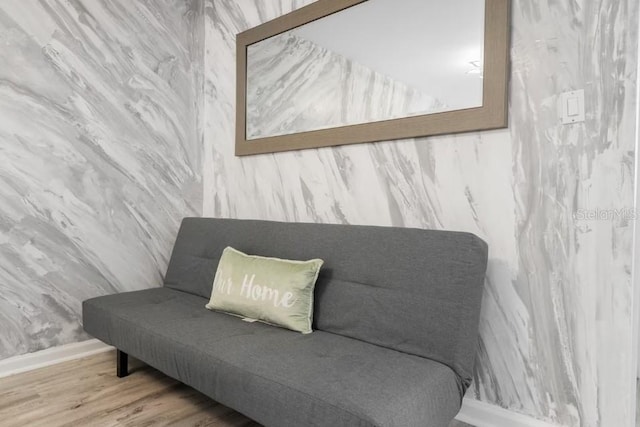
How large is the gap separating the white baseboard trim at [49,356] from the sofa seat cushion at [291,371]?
0.62 metres

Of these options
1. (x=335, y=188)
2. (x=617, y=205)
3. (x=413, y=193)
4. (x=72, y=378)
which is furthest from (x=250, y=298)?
(x=617, y=205)

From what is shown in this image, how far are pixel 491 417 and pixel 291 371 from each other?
92cm

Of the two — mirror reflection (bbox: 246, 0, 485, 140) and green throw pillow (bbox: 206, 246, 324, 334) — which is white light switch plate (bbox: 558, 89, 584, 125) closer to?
mirror reflection (bbox: 246, 0, 485, 140)

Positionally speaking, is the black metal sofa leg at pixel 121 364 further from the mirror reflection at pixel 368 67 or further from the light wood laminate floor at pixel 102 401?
the mirror reflection at pixel 368 67

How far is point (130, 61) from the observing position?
2.48 metres

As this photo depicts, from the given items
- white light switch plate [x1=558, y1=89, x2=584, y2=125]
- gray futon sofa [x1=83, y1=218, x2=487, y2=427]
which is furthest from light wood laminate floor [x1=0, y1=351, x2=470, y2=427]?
white light switch plate [x1=558, y1=89, x2=584, y2=125]

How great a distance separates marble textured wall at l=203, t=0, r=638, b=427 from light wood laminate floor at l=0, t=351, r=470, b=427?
17.7 inches

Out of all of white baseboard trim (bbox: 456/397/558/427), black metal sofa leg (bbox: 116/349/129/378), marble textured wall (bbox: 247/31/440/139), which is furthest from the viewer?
black metal sofa leg (bbox: 116/349/129/378)

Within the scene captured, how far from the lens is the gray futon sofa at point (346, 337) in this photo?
1.16 meters

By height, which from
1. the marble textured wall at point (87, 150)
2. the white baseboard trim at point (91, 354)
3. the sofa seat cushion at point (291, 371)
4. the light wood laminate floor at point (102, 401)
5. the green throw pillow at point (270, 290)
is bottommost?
the light wood laminate floor at point (102, 401)

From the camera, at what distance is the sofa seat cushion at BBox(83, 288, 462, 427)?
111cm

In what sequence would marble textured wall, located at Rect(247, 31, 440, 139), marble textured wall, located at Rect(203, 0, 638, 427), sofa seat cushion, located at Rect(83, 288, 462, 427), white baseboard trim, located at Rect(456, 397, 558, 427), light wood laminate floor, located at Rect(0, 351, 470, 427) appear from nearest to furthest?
sofa seat cushion, located at Rect(83, 288, 462, 427)
marble textured wall, located at Rect(203, 0, 638, 427)
white baseboard trim, located at Rect(456, 397, 558, 427)
light wood laminate floor, located at Rect(0, 351, 470, 427)
marble textured wall, located at Rect(247, 31, 440, 139)

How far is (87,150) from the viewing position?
2316mm

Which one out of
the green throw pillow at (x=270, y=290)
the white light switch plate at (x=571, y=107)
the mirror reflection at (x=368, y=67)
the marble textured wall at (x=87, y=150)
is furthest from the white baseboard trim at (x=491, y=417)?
the marble textured wall at (x=87, y=150)
